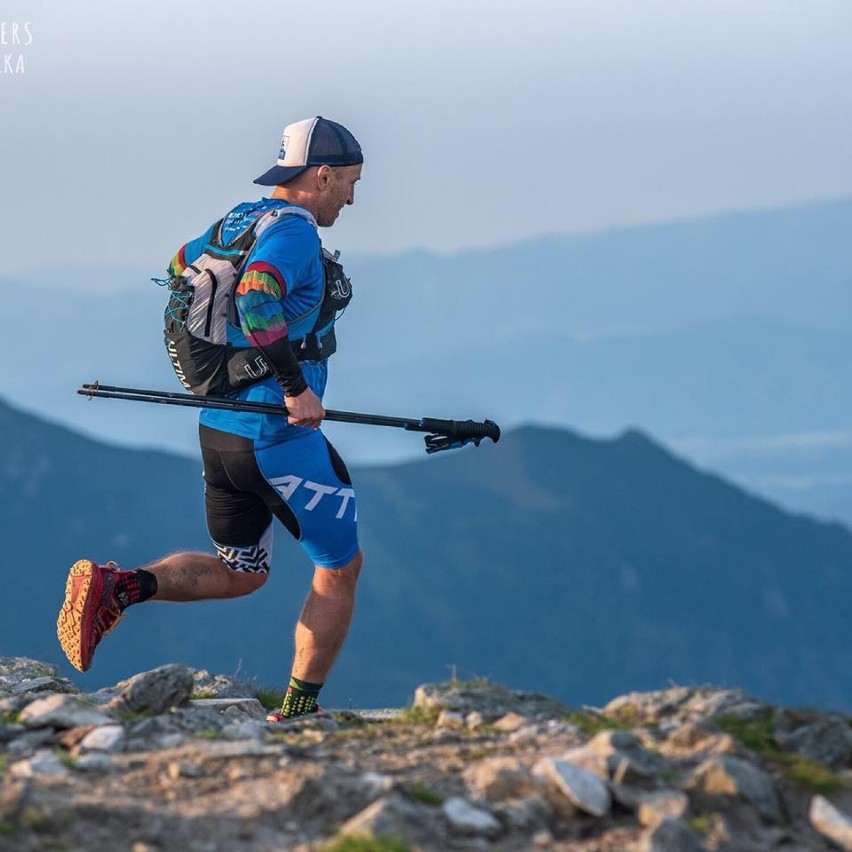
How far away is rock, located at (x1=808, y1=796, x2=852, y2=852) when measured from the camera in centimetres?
638

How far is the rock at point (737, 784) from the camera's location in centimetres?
653

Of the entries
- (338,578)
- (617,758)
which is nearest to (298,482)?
(338,578)

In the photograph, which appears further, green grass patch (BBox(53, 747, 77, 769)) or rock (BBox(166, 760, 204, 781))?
green grass patch (BBox(53, 747, 77, 769))

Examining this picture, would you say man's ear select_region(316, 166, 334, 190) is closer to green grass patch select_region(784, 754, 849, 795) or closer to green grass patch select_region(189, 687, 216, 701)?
green grass patch select_region(189, 687, 216, 701)

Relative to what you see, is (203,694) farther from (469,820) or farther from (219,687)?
(469,820)

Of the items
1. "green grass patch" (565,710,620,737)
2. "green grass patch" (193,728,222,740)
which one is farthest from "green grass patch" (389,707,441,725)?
"green grass patch" (193,728,222,740)

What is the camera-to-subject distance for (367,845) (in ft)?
19.4

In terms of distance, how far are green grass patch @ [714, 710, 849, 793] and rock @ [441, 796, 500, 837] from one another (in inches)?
52.3

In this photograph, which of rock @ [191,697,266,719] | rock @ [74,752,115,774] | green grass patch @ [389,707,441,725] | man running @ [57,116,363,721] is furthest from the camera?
rock @ [191,697,266,719]

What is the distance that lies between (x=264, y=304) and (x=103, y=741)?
2.50m

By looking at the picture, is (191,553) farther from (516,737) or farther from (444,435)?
(516,737)

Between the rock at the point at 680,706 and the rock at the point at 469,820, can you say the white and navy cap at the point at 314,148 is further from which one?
the rock at the point at 469,820

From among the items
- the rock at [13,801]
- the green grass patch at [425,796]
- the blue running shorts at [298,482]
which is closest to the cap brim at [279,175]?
the blue running shorts at [298,482]

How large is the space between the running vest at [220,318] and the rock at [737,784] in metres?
3.53
